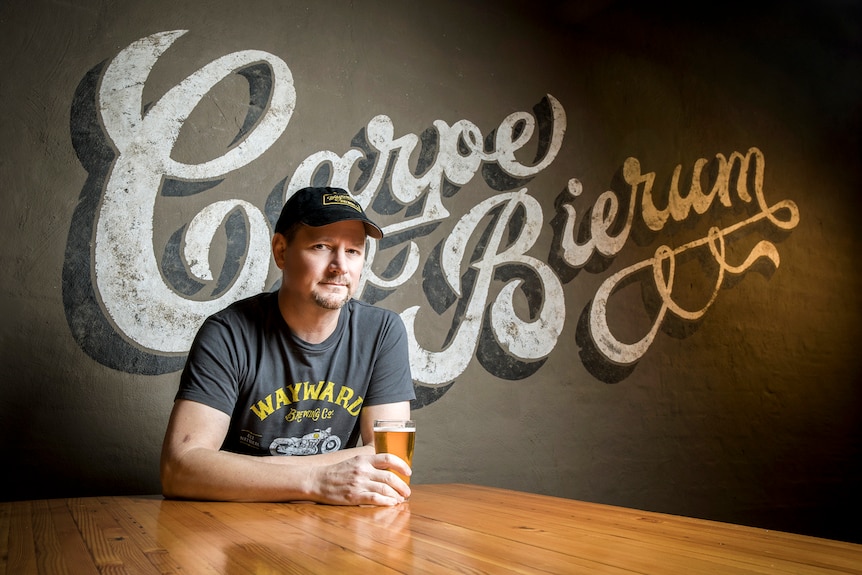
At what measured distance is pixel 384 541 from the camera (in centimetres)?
116

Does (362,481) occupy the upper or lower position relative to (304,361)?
lower

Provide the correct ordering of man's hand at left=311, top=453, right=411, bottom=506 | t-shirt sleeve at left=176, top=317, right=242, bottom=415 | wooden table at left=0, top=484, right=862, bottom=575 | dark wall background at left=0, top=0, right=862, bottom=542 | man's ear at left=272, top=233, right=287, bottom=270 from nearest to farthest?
wooden table at left=0, top=484, right=862, bottom=575 → man's hand at left=311, top=453, right=411, bottom=506 → t-shirt sleeve at left=176, top=317, right=242, bottom=415 → man's ear at left=272, top=233, right=287, bottom=270 → dark wall background at left=0, top=0, right=862, bottom=542

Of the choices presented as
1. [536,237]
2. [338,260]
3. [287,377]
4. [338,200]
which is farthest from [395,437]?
[536,237]

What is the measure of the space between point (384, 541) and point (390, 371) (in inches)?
44.0

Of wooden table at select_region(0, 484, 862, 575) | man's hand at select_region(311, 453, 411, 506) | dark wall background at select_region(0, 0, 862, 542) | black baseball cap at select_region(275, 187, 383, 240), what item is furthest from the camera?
dark wall background at select_region(0, 0, 862, 542)

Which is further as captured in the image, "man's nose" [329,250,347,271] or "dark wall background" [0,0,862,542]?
"dark wall background" [0,0,862,542]

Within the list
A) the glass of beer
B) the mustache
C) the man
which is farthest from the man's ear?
the glass of beer

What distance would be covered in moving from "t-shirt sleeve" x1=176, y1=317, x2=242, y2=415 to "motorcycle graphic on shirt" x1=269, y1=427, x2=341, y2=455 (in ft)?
0.73

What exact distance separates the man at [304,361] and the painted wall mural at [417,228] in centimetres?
66

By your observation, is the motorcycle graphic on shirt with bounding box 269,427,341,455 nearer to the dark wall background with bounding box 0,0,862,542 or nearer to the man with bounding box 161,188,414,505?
the man with bounding box 161,188,414,505

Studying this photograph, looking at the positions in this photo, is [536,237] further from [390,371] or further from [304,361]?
[304,361]

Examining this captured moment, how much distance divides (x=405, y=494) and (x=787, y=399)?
144 inches

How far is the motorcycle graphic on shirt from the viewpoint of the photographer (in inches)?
83.7

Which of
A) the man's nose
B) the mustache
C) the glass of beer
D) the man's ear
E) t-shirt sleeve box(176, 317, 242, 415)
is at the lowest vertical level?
the glass of beer
